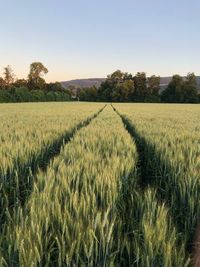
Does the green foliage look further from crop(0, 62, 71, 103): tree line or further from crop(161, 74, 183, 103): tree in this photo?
crop(0, 62, 71, 103): tree line

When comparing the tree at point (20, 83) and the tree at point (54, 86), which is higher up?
the tree at point (20, 83)

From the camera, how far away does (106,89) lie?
302 feet

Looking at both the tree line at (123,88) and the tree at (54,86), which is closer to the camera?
the tree line at (123,88)

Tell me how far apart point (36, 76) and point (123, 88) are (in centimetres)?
2748

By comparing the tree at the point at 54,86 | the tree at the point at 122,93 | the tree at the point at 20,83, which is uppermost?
the tree at the point at 20,83

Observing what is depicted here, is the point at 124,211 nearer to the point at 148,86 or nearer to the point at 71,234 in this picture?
the point at 71,234

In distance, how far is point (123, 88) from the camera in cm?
8844

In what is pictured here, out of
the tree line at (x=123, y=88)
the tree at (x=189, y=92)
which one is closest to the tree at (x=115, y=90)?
the tree line at (x=123, y=88)

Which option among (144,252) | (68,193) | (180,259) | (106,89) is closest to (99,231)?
(144,252)

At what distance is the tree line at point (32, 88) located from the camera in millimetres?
66812

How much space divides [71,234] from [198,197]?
1310mm

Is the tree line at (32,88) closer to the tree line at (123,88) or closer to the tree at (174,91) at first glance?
the tree line at (123,88)

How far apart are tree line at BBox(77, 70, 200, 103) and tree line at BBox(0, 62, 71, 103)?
29.1 ft

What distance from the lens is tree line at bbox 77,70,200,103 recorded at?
8406 centimetres
